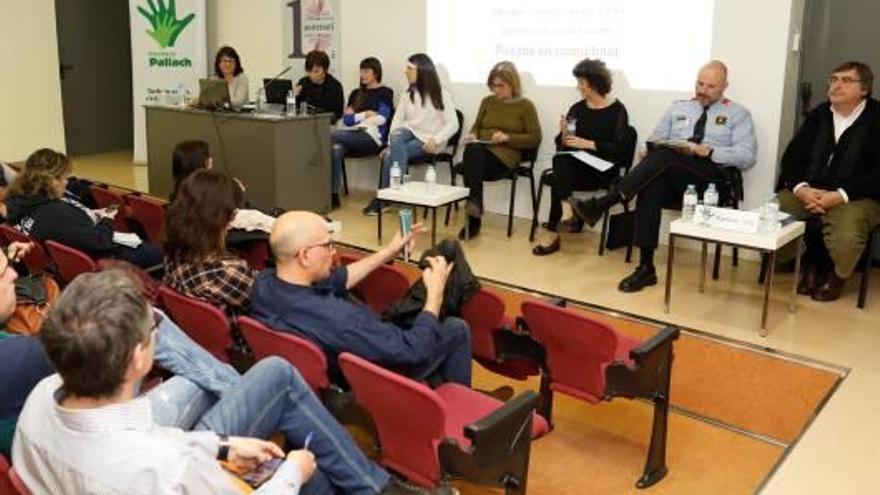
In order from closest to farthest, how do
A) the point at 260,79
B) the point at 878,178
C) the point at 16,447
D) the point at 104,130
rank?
the point at 16,447, the point at 878,178, the point at 260,79, the point at 104,130

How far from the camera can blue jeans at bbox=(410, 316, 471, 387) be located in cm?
249

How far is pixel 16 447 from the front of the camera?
1603 millimetres

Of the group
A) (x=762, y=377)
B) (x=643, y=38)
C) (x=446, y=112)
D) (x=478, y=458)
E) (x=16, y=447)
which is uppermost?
(x=643, y=38)

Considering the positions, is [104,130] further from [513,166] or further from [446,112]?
[513,166]

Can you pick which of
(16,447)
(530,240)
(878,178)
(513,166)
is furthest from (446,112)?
(16,447)

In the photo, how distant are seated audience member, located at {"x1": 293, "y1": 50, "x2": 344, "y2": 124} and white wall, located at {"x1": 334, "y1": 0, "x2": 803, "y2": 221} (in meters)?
0.28

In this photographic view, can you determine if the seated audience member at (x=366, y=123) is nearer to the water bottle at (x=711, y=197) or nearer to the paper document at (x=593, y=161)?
the paper document at (x=593, y=161)

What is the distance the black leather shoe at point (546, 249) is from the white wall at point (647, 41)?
91cm

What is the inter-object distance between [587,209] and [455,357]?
2.50 meters

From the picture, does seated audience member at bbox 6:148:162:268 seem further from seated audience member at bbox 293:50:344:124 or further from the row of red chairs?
seated audience member at bbox 293:50:344:124

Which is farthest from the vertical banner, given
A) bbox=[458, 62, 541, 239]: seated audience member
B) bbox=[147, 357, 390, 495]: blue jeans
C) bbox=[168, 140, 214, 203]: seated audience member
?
bbox=[147, 357, 390, 495]: blue jeans

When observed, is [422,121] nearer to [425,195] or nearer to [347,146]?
[347,146]

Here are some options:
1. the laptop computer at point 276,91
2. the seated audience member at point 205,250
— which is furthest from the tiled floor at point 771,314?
the seated audience member at point 205,250

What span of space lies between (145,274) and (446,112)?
134 inches
